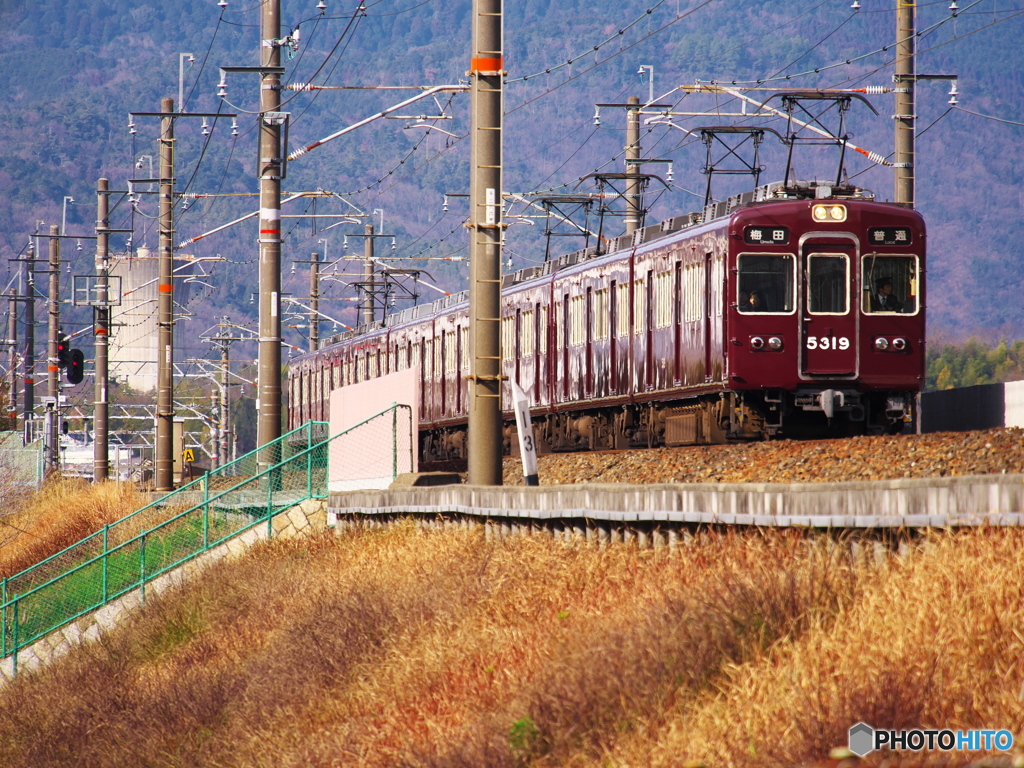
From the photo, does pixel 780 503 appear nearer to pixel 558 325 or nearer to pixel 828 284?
pixel 828 284

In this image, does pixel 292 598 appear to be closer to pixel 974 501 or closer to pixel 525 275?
pixel 974 501

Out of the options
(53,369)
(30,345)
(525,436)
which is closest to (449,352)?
(525,436)

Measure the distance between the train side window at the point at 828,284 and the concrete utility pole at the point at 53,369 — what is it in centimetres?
2624

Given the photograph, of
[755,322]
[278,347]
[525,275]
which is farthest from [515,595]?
[525,275]

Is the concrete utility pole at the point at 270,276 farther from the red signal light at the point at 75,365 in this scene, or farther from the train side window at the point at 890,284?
the red signal light at the point at 75,365

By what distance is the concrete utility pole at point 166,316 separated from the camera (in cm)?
3344

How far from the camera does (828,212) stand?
19.7m

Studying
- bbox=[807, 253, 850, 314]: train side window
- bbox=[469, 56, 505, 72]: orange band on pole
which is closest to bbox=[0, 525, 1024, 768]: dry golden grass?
bbox=[469, 56, 505, 72]: orange band on pole

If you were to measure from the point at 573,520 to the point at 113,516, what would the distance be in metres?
19.3

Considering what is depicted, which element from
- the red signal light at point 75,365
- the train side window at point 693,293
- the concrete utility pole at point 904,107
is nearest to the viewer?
the train side window at point 693,293

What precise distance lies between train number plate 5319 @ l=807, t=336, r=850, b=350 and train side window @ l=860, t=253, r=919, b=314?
51 centimetres

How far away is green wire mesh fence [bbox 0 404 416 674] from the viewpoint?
18406 mm

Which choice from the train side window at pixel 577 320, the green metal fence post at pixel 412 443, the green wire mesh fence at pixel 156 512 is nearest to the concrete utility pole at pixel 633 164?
the train side window at pixel 577 320

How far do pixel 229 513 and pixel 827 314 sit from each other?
26.9 feet
